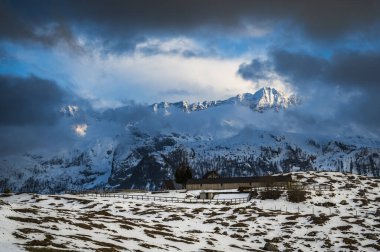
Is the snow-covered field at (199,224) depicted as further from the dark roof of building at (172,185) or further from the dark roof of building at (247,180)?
the dark roof of building at (172,185)

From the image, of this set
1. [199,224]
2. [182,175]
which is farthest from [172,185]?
[199,224]

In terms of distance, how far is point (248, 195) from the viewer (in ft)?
431

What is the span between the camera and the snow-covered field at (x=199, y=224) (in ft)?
178

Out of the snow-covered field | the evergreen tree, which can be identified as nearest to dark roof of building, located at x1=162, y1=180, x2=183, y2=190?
the evergreen tree

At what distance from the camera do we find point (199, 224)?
298 feet

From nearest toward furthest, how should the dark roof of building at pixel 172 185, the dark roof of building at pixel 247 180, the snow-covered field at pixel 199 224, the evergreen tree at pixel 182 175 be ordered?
the snow-covered field at pixel 199 224 → the dark roof of building at pixel 247 180 → the evergreen tree at pixel 182 175 → the dark roof of building at pixel 172 185

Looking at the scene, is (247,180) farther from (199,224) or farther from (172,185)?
(199,224)

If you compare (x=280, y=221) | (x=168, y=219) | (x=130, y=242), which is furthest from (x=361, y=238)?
(x=130, y=242)

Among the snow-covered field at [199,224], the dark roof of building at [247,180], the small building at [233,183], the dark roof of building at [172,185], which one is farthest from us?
the dark roof of building at [172,185]

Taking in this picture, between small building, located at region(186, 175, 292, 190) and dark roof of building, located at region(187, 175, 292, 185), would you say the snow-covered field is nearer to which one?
dark roof of building, located at region(187, 175, 292, 185)

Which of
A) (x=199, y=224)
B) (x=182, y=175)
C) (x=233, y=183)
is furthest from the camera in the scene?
(x=182, y=175)

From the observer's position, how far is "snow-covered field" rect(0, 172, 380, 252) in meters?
54.2

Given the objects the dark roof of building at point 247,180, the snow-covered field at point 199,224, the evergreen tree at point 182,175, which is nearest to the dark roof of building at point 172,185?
the evergreen tree at point 182,175

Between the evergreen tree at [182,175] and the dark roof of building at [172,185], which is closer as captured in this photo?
the evergreen tree at [182,175]
